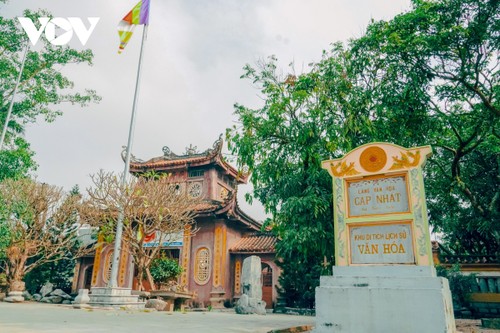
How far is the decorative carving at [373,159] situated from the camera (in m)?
5.55

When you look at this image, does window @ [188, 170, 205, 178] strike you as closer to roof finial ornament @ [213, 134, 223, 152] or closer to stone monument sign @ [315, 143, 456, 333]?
roof finial ornament @ [213, 134, 223, 152]

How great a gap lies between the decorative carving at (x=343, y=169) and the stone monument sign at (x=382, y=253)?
16mm

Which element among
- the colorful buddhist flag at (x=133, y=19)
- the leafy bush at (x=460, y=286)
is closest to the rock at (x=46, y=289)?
the colorful buddhist flag at (x=133, y=19)

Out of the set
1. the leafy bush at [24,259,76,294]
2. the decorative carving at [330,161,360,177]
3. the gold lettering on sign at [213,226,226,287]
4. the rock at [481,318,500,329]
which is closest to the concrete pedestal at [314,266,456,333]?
the decorative carving at [330,161,360,177]

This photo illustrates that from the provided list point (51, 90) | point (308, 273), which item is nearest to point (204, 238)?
point (308, 273)

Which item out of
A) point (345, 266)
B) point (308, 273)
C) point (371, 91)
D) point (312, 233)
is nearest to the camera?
point (345, 266)

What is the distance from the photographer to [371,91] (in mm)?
8922

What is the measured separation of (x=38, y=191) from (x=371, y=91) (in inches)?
595

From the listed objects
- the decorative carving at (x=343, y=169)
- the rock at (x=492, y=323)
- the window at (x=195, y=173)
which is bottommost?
the rock at (x=492, y=323)

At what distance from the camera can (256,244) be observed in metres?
17.4

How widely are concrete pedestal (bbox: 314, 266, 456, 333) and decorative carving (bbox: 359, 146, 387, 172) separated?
1.58 meters

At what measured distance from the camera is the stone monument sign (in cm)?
450

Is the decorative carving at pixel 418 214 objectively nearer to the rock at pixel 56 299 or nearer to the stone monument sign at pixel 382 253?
the stone monument sign at pixel 382 253

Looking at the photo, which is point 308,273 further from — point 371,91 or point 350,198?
point 350,198
